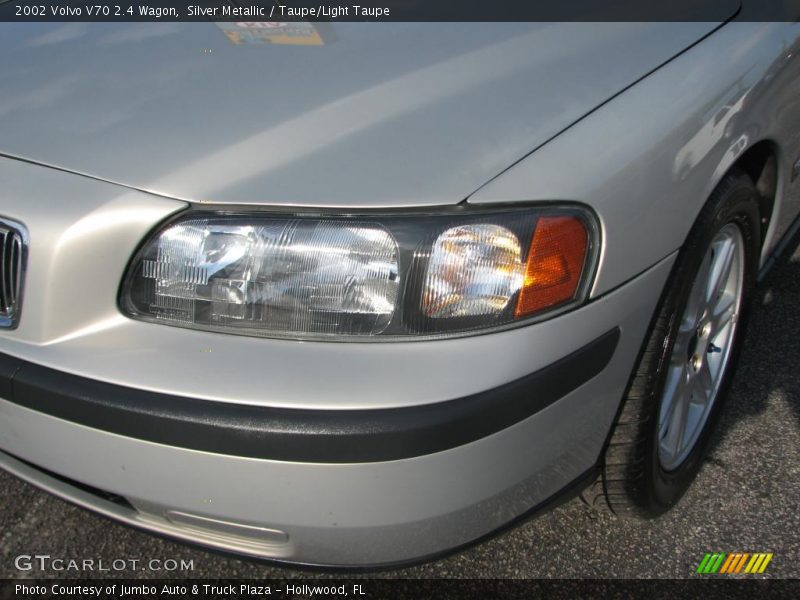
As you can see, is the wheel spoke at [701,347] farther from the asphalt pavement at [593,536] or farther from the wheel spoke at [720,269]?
the asphalt pavement at [593,536]

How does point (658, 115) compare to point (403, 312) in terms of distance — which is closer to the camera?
point (403, 312)

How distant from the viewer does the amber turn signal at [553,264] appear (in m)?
1.35

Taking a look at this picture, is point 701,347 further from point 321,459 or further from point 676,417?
point 321,459

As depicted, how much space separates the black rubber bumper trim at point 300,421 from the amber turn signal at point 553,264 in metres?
0.12

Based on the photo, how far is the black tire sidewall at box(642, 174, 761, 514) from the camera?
1648 millimetres

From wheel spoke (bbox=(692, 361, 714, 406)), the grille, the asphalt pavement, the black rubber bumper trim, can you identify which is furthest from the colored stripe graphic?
the grille

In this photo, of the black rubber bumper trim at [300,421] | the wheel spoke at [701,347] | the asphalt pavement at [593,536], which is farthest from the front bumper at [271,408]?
the wheel spoke at [701,347]

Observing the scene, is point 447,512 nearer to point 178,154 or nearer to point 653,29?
point 178,154

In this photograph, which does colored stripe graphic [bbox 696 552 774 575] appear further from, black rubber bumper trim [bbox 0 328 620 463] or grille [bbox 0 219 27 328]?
Result: grille [bbox 0 219 27 328]

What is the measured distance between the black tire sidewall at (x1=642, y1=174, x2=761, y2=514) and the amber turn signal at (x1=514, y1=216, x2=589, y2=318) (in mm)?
332

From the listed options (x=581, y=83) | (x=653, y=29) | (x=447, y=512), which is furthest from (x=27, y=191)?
(x=653, y=29)

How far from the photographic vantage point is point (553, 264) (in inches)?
53.7

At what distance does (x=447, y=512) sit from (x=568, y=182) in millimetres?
602

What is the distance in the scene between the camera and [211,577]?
5.95 ft
